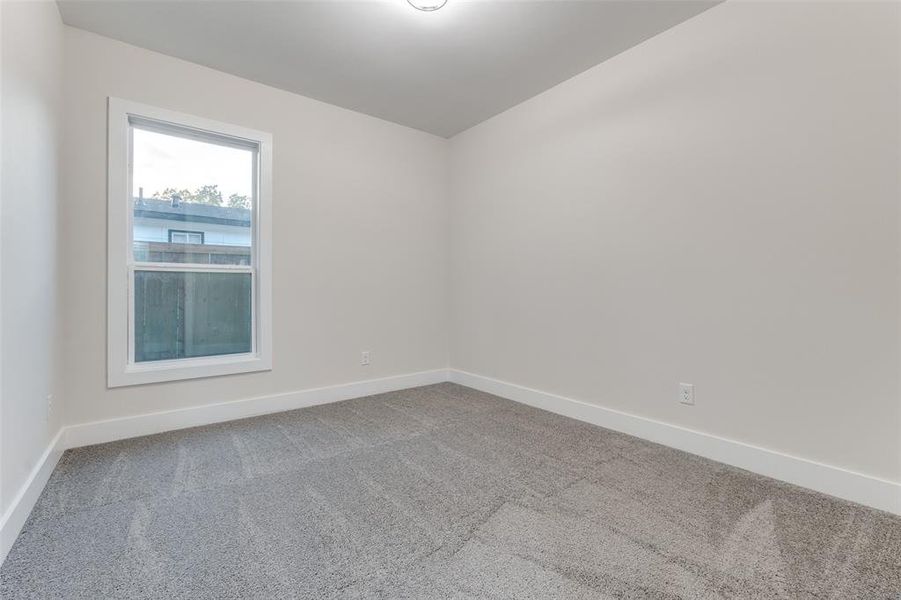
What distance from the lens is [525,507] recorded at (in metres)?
1.82

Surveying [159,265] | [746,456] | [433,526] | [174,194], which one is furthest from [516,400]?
[174,194]

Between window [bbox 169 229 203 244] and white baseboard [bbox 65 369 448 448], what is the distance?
49.0 inches

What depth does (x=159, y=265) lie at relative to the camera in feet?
9.37

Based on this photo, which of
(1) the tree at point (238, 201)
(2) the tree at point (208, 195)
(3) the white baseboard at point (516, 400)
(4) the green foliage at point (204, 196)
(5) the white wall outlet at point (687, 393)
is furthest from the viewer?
(1) the tree at point (238, 201)

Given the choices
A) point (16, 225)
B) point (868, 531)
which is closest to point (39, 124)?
point (16, 225)

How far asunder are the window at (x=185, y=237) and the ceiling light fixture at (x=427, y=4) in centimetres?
224

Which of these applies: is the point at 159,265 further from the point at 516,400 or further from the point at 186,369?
the point at 516,400

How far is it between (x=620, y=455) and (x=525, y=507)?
2.96 feet

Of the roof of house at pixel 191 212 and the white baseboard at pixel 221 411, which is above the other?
the roof of house at pixel 191 212

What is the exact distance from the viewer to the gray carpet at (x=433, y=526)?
135 centimetres

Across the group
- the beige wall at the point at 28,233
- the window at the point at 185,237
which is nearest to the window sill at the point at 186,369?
the beige wall at the point at 28,233

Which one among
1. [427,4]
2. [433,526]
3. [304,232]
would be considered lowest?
[433,526]

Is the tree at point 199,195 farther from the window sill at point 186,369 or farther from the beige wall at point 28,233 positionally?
the window sill at point 186,369

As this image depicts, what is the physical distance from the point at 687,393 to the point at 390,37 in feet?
9.80
